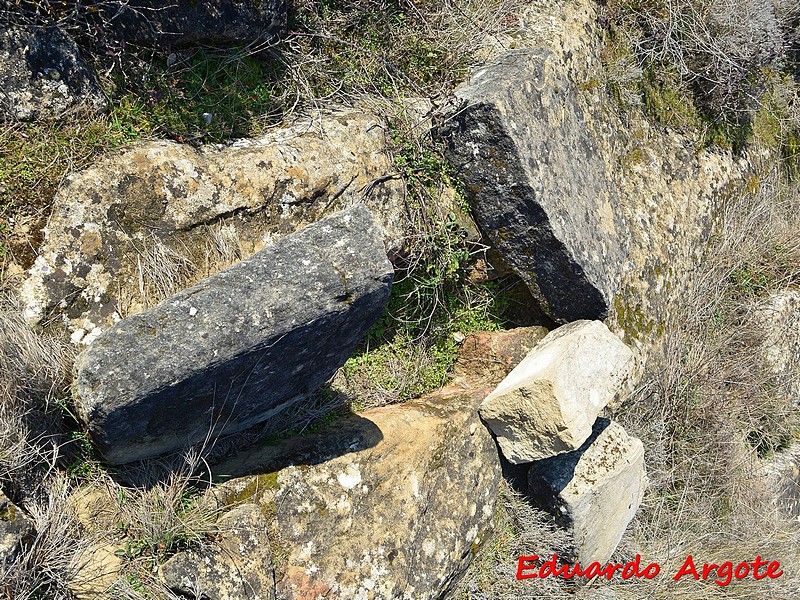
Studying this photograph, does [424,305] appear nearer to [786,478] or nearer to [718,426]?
[718,426]

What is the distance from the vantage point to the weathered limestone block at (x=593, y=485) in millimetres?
4027

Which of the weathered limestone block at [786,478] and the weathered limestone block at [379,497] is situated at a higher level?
the weathered limestone block at [379,497]

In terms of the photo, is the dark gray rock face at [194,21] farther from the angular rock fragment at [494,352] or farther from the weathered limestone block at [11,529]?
the angular rock fragment at [494,352]

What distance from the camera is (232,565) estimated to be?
2812 millimetres

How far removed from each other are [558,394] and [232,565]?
1848 millimetres

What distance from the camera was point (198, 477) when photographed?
2979mm

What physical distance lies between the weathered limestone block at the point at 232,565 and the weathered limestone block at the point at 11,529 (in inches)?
22.0

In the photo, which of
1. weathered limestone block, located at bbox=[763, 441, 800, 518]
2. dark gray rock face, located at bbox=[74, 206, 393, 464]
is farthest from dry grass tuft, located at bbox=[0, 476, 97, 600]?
weathered limestone block, located at bbox=[763, 441, 800, 518]

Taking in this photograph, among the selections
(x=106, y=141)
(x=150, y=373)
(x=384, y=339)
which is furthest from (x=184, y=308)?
(x=384, y=339)

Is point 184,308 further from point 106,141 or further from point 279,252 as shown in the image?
point 106,141

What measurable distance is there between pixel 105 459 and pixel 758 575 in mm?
4537

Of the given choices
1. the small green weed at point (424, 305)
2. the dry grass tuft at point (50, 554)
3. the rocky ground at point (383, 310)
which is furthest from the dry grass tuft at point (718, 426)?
the dry grass tuft at point (50, 554)

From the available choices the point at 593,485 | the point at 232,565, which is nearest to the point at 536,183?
A: the point at 593,485

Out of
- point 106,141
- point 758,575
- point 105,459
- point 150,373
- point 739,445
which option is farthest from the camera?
point 739,445
